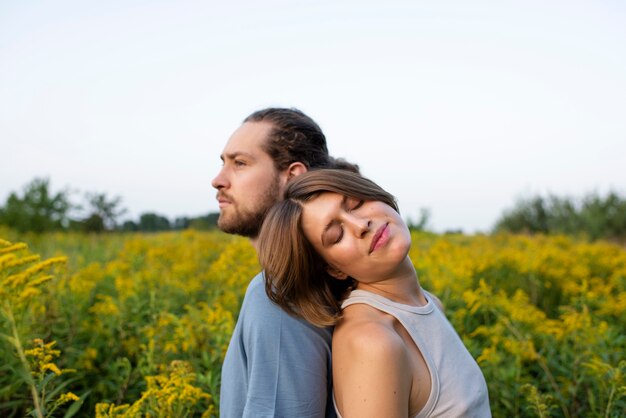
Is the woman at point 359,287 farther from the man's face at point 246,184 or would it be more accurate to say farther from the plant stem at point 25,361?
the plant stem at point 25,361

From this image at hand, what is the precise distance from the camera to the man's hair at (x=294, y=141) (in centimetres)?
224

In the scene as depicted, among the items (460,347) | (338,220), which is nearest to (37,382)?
(338,220)

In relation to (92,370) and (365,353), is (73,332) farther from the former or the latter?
(365,353)

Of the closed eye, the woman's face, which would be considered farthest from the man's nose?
the closed eye

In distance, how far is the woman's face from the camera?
1.77m

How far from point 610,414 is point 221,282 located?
8.87 ft

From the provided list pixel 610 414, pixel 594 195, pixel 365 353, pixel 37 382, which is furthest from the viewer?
pixel 594 195

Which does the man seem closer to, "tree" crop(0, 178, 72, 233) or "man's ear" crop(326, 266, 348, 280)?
"man's ear" crop(326, 266, 348, 280)

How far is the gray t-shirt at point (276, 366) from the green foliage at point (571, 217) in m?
14.2

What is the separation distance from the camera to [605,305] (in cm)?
418

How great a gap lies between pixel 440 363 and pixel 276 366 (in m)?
0.49

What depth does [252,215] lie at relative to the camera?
2195 mm

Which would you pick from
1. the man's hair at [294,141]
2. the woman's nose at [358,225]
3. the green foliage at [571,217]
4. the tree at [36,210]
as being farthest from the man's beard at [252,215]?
the green foliage at [571,217]

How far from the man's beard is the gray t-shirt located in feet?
1.42
